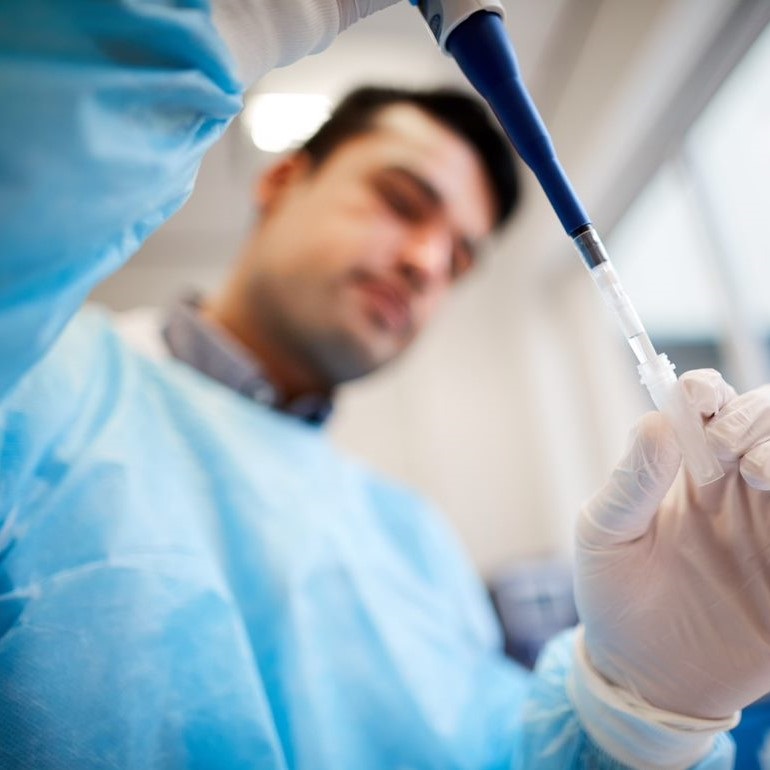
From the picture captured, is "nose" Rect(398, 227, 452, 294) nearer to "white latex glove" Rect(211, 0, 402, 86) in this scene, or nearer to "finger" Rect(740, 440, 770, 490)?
"white latex glove" Rect(211, 0, 402, 86)

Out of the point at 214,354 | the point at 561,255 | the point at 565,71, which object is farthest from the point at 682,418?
the point at 561,255

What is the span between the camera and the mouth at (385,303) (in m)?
0.95

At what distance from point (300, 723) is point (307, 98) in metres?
1.37

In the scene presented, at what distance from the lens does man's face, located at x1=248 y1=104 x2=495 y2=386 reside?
0.95 meters

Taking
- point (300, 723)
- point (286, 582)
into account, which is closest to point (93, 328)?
point (286, 582)

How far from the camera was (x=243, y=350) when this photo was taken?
39.9 inches

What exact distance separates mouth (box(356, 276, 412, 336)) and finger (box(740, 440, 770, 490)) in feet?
2.19

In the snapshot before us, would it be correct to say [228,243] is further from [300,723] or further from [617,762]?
[617,762]

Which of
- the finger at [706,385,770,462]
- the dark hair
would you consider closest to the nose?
the dark hair

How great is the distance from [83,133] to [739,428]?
1.42ft

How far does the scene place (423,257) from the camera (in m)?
0.98

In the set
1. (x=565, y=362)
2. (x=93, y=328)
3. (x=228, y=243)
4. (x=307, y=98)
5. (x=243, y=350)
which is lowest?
(x=228, y=243)

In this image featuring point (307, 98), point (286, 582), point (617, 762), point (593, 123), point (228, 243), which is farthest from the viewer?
point (228, 243)

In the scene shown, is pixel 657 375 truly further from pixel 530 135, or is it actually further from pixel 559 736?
pixel 559 736
